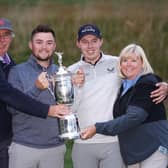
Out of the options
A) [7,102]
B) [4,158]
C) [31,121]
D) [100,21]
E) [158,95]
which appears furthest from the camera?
[100,21]

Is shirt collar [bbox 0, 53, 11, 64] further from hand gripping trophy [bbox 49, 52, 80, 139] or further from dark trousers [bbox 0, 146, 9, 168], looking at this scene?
dark trousers [bbox 0, 146, 9, 168]

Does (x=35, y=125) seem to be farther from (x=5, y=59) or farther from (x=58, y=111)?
(x=5, y=59)

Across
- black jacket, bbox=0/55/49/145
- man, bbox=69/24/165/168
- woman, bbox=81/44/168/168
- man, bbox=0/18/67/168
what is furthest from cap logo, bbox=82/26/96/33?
black jacket, bbox=0/55/49/145

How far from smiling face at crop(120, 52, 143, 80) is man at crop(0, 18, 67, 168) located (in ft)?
1.58

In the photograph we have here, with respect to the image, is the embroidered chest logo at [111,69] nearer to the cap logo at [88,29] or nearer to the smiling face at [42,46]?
the cap logo at [88,29]

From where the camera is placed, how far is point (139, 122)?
439cm

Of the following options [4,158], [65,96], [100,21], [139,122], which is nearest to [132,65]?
[139,122]

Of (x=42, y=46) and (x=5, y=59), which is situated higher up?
(x=42, y=46)

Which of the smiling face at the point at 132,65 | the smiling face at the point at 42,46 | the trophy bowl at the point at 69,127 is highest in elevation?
the smiling face at the point at 42,46

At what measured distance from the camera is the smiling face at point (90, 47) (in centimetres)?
473

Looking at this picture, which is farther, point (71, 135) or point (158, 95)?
point (71, 135)

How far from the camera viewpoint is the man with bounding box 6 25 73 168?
15.0 ft

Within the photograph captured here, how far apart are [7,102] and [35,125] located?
0.27 m

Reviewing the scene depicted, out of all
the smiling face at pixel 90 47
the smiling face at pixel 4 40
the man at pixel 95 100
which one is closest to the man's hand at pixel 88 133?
the man at pixel 95 100
